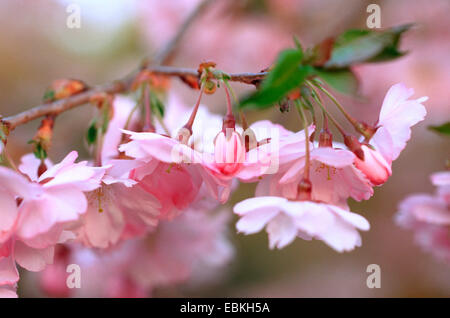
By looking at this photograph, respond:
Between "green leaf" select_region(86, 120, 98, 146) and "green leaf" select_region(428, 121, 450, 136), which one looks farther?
"green leaf" select_region(86, 120, 98, 146)

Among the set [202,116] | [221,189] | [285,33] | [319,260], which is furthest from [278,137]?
[319,260]

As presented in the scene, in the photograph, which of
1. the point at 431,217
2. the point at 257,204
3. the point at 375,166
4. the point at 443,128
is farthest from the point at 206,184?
the point at 431,217

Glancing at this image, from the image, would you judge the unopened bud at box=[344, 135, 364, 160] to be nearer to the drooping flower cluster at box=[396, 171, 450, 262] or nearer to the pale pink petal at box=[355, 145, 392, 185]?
the pale pink petal at box=[355, 145, 392, 185]

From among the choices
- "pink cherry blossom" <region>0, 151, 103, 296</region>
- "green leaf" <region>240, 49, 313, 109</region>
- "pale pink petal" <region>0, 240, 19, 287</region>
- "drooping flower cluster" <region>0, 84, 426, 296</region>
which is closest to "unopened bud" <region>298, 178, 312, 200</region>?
"drooping flower cluster" <region>0, 84, 426, 296</region>

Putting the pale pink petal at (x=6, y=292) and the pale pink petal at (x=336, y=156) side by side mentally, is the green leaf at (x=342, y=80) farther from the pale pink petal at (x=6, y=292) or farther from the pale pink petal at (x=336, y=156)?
the pale pink petal at (x=6, y=292)

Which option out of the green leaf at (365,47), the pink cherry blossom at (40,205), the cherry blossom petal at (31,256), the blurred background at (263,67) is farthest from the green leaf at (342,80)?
the blurred background at (263,67)

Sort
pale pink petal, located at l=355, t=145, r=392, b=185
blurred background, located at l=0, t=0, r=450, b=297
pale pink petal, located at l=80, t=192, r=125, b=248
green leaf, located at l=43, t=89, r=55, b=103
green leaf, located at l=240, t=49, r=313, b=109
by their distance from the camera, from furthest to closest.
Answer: blurred background, located at l=0, t=0, r=450, b=297 < green leaf, located at l=43, t=89, r=55, b=103 < pale pink petal, located at l=80, t=192, r=125, b=248 < pale pink petal, located at l=355, t=145, r=392, b=185 < green leaf, located at l=240, t=49, r=313, b=109
